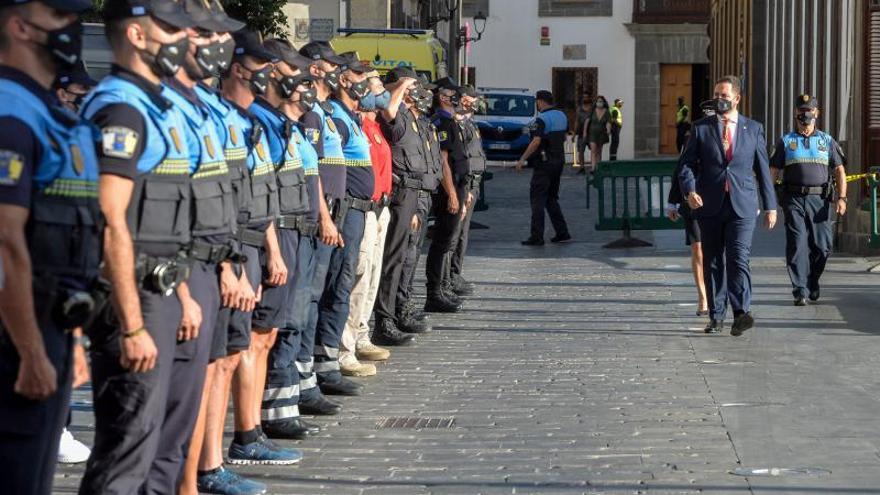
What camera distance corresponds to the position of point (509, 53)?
59875 mm

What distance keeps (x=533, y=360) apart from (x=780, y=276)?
6848 millimetres

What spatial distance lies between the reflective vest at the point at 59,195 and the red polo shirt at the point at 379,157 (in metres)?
6.55

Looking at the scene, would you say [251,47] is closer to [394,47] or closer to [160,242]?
[160,242]

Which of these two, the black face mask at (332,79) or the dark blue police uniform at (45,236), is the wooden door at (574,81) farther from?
the dark blue police uniform at (45,236)

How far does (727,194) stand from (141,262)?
29.0 ft

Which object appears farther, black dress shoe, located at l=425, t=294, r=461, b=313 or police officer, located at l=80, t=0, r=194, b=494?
black dress shoe, located at l=425, t=294, r=461, b=313

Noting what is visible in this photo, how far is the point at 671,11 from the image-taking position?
201 feet

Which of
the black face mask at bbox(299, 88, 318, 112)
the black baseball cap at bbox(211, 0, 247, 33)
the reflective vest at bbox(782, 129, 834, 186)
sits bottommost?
the reflective vest at bbox(782, 129, 834, 186)

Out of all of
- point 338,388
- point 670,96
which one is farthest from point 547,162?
point 670,96

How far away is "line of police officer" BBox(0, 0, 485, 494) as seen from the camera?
5.25 meters

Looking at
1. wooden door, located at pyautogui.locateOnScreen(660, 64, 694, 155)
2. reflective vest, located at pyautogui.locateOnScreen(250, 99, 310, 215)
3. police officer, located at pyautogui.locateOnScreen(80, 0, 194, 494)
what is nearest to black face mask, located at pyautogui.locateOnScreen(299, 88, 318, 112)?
reflective vest, located at pyautogui.locateOnScreen(250, 99, 310, 215)

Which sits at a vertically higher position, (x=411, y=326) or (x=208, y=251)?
(x=208, y=251)

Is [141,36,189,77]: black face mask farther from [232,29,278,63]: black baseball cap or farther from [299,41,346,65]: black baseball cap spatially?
[299,41,346,65]: black baseball cap

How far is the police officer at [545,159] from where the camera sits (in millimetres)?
24422
